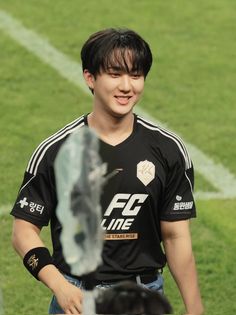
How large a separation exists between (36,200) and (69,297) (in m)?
0.65

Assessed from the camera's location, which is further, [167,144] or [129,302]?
[167,144]

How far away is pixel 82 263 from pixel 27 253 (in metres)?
2.29

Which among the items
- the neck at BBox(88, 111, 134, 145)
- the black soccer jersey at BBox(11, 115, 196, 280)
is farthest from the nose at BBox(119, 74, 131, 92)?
the black soccer jersey at BBox(11, 115, 196, 280)

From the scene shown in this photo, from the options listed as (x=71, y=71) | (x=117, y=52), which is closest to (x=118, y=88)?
(x=117, y=52)

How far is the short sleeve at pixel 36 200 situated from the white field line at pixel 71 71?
3850 millimetres

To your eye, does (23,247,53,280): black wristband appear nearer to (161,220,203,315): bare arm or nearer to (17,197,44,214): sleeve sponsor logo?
(17,197,44,214): sleeve sponsor logo

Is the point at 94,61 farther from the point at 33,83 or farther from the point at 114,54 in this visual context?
the point at 33,83

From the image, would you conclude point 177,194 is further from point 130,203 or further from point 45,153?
point 45,153

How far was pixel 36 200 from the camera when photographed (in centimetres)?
Answer: 532

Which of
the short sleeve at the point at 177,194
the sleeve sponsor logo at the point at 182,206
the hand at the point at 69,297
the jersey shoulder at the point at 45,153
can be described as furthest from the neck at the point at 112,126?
the hand at the point at 69,297

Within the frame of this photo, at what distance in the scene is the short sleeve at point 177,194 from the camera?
5383 mm

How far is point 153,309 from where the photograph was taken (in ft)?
9.78

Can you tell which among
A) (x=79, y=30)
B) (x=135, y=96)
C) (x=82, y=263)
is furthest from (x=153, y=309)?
(x=79, y=30)

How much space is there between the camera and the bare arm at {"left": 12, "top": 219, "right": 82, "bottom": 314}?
4824 mm
